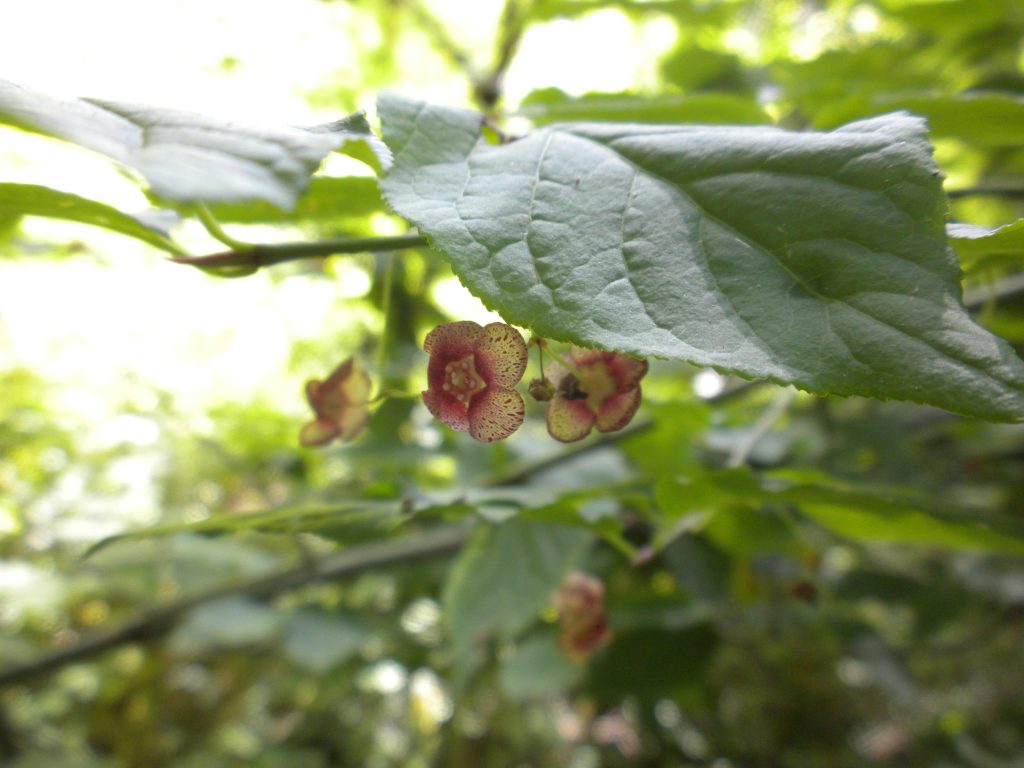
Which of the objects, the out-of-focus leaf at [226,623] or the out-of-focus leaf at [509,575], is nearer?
the out-of-focus leaf at [509,575]

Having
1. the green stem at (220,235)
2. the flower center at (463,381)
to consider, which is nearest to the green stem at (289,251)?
the green stem at (220,235)

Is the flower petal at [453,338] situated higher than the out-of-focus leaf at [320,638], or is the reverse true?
the flower petal at [453,338]

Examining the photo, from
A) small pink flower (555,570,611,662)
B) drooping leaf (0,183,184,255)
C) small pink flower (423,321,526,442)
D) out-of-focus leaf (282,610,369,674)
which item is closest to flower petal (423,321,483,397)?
small pink flower (423,321,526,442)

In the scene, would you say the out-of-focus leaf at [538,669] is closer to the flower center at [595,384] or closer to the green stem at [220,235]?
the flower center at [595,384]

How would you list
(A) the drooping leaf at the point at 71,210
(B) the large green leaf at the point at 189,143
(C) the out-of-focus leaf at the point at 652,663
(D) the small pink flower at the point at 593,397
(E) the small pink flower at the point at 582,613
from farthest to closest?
(C) the out-of-focus leaf at the point at 652,663, (E) the small pink flower at the point at 582,613, (D) the small pink flower at the point at 593,397, (A) the drooping leaf at the point at 71,210, (B) the large green leaf at the point at 189,143

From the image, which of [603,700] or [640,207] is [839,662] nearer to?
[603,700]

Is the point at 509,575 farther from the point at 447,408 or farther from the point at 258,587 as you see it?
the point at 258,587

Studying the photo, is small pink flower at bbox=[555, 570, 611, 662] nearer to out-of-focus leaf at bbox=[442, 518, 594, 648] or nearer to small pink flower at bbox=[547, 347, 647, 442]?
out-of-focus leaf at bbox=[442, 518, 594, 648]
